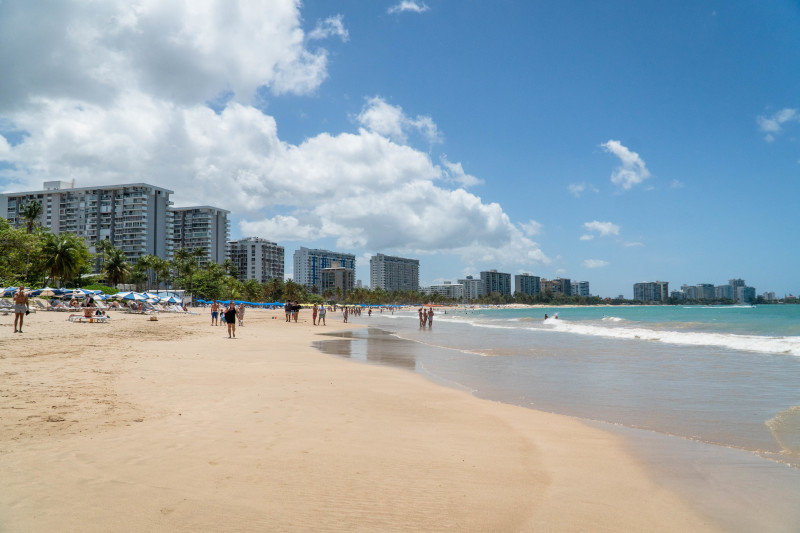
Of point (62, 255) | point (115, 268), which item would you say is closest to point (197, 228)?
point (115, 268)

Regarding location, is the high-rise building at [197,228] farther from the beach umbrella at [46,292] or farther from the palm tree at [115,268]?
the beach umbrella at [46,292]

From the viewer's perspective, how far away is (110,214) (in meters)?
117

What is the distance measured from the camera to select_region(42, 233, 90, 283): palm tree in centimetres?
5178

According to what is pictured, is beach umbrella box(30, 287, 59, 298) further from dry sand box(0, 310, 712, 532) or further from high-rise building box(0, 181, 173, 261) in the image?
high-rise building box(0, 181, 173, 261)

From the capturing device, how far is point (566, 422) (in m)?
7.39

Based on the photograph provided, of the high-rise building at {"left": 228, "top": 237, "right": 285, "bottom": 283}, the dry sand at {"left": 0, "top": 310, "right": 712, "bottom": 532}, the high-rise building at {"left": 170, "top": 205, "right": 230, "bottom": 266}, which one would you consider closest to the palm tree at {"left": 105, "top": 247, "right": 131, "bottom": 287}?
the high-rise building at {"left": 170, "top": 205, "right": 230, "bottom": 266}

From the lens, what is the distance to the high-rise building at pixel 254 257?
18162 cm

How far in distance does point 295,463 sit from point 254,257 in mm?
185636

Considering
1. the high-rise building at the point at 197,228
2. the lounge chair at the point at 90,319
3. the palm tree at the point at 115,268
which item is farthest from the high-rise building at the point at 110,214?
the lounge chair at the point at 90,319

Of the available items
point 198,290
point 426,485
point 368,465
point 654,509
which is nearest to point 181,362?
point 368,465

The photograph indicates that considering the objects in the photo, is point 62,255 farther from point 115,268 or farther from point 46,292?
point 115,268

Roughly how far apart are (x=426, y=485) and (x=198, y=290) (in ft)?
329

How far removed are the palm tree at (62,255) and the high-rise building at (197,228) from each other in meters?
88.0

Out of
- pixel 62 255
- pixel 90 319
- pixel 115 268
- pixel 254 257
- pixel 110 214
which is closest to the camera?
pixel 90 319
